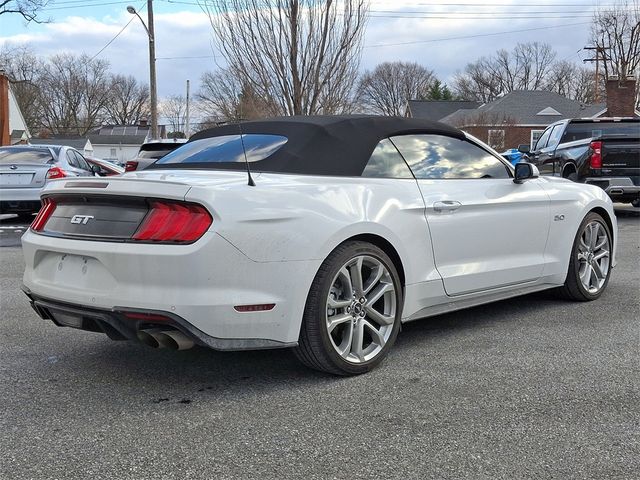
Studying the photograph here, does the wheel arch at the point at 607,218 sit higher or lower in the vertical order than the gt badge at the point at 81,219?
lower

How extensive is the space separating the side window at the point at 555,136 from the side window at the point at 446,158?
32.0 ft

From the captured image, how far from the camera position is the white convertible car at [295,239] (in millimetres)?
3178

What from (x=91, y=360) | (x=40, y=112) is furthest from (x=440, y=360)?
(x=40, y=112)

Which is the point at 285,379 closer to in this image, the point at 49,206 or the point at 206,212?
the point at 206,212

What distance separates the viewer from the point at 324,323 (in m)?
3.48

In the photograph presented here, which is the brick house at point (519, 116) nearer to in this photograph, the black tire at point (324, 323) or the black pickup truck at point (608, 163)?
the black pickup truck at point (608, 163)

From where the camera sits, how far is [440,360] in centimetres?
398

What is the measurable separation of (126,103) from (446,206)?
9302cm

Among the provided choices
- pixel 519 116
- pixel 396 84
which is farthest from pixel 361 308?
pixel 396 84

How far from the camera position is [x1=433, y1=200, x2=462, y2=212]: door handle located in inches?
163

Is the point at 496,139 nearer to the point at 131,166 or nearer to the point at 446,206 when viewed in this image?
the point at 131,166

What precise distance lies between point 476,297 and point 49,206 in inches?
108

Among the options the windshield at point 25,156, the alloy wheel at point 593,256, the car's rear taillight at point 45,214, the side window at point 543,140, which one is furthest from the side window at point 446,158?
the side window at point 543,140

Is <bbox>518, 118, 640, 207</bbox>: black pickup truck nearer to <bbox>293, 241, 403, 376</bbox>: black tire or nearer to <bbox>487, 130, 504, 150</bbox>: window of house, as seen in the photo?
<bbox>293, 241, 403, 376</bbox>: black tire
